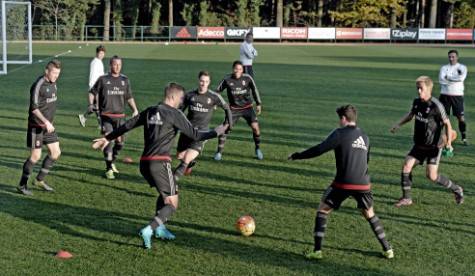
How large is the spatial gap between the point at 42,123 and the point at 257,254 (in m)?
4.36

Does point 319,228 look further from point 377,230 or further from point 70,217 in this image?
point 70,217

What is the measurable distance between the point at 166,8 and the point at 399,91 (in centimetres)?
5910

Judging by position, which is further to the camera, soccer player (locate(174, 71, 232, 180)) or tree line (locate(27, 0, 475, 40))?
tree line (locate(27, 0, 475, 40))

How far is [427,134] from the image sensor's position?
979 cm

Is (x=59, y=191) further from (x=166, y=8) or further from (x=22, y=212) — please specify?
(x=166, y=8)

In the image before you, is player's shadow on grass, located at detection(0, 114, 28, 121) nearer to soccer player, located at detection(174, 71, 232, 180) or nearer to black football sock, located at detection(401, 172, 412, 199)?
soccer player, located at detection(174, 71, 232, 180)

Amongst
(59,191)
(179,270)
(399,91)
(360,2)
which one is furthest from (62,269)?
(360,2)

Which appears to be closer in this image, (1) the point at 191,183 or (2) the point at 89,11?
(1) the point at 191,183

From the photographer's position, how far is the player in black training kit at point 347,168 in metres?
7.45

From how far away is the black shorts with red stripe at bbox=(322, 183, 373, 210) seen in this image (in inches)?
299

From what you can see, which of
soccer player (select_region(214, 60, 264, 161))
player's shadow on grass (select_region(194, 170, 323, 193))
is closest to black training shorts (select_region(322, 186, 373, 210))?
player's shadow on grass (select_region(194, 170, 323, 193))

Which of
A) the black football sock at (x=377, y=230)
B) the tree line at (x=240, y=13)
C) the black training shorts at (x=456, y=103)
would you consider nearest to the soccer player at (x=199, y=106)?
the black football sock at (x=377, y=230)

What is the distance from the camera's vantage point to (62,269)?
7258 mm

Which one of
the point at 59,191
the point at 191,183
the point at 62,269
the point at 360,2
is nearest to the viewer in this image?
the point at 62,269
